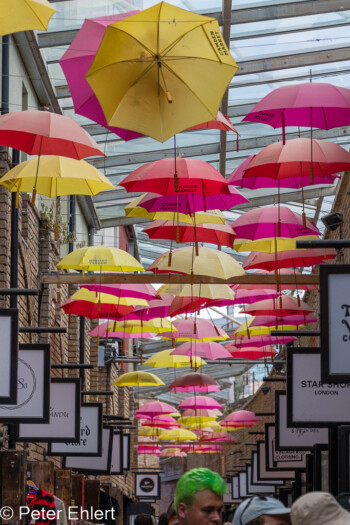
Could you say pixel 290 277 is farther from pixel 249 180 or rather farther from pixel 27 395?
pixel 27 395

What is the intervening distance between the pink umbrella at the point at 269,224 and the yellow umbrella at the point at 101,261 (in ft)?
4.52

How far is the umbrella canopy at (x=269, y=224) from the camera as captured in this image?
452 inches

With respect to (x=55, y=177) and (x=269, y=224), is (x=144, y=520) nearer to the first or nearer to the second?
(x=55, y=177)

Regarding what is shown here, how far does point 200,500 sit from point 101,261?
803cm

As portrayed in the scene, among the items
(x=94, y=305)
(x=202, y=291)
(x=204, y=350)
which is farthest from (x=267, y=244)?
(x=204, y=350)

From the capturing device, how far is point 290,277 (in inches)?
488

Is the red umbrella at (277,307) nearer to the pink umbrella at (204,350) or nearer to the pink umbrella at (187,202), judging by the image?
the pink umbrella at (204,350)

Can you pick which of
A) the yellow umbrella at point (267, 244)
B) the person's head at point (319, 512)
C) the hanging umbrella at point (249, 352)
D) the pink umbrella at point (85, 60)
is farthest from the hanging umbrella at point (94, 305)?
the person's head at point (319, 512)

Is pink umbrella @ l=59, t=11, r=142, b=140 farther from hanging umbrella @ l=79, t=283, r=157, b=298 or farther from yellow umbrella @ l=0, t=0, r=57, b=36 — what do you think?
hanging umbrella @ l=79, t=283, r=157, b=298

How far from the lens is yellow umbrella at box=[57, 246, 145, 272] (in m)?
12.1

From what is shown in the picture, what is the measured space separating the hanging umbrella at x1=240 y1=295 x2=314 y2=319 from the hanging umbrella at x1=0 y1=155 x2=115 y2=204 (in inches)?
197

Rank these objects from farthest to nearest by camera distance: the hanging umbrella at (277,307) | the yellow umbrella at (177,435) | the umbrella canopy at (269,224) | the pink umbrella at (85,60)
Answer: the yellow umbrella at (177,435), the hanging umbrella at (277,307), the umbrella canopy at (269,224), the pink umbrella at (85,60)

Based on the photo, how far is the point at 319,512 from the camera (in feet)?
11.5

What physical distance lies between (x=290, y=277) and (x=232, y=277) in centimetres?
73
